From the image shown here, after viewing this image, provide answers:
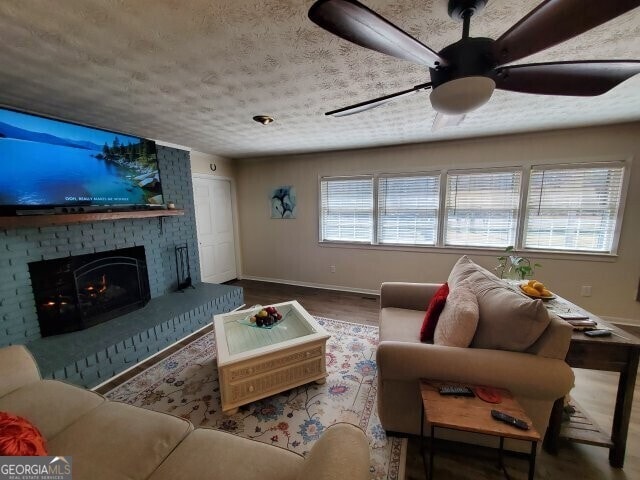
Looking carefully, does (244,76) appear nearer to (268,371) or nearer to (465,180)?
(268,371)

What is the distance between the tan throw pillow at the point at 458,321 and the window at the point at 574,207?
8.03ft

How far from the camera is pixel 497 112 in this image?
2426 mm

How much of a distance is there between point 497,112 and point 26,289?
4.53 m

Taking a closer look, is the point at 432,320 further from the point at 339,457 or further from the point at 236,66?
the point at 236,66

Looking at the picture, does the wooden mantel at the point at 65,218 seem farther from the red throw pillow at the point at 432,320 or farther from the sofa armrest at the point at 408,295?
the red throw pillow at the point at 432,320

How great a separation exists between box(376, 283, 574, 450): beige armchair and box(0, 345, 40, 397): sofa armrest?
192 cm

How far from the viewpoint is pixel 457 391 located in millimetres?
1232

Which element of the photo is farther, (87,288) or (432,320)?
(87,288)

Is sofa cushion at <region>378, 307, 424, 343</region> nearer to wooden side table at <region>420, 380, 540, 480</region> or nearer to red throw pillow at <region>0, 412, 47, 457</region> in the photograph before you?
wooden side table at <region>420, 380, 540, 480</region>

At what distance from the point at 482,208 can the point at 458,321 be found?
8.50ft

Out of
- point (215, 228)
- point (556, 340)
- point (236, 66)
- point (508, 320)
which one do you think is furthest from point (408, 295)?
point (215, 228)

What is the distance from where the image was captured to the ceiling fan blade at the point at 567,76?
3.44 feet

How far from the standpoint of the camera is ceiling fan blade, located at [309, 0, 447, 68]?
0.73m

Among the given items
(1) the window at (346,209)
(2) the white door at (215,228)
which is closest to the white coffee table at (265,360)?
(1) the window at (346,209)
